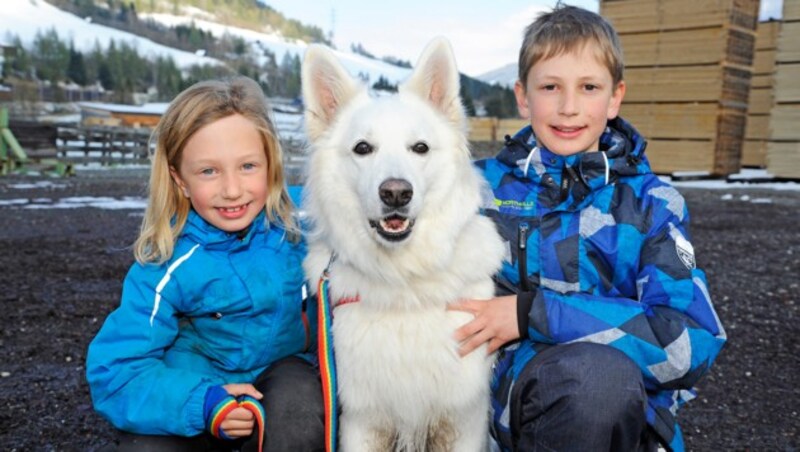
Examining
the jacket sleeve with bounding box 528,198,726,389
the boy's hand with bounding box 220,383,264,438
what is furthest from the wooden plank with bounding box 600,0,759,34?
the boy's hand with bounding box 220,383,264,438

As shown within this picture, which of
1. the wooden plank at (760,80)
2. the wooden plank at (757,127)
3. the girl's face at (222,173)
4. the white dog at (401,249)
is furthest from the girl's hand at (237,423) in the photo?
the wooden plank at (760,80)

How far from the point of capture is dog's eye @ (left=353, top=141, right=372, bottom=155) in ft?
7.80

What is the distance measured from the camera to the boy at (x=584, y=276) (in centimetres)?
196

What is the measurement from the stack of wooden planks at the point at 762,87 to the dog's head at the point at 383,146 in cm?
1593

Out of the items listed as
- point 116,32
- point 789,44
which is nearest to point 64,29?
point 116,32

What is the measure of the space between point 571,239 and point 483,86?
58.9 m

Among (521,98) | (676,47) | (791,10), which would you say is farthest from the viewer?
(676,47)

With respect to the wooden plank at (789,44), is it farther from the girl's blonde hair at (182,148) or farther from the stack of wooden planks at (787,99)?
the girl's blonde hair at (182,148)

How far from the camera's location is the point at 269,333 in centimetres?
232

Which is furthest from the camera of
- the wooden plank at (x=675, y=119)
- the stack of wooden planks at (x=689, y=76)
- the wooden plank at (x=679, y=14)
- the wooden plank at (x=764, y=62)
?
the wooden plank at (x=764, y=62)

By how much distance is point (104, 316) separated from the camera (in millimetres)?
4590

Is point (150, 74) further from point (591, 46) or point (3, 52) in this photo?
point (591, 46)

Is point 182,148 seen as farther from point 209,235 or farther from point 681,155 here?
point 681,155

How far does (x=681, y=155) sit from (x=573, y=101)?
12.2 metres
